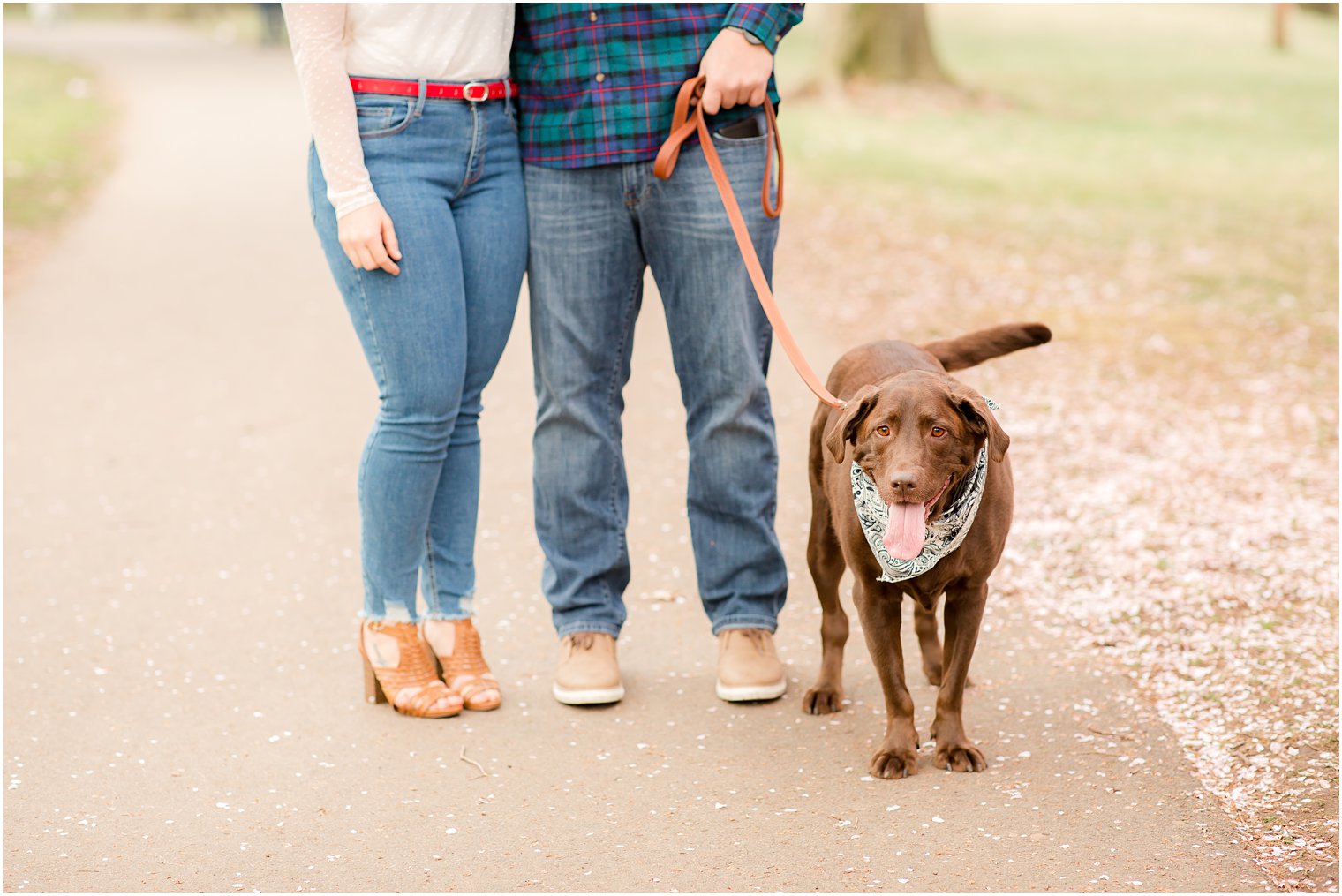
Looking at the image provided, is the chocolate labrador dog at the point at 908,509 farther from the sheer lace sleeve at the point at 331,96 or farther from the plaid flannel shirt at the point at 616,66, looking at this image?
the sheer lace sleeve at the point at 331,96

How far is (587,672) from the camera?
13.1 ft

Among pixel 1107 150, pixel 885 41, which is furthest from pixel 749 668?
pixel 885 41

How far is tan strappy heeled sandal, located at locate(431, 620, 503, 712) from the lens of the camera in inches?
157

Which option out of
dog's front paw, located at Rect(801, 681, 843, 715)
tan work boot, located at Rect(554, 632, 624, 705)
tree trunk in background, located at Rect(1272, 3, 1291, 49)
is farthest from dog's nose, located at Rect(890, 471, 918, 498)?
tree trunk in background, located at Rect(1272, 3, 1291, 49)

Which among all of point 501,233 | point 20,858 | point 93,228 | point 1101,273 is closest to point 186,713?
point 20,858

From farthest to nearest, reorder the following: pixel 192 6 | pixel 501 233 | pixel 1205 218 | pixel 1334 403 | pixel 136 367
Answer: pixel 192 6, pixel 1205 218, pixel 136 367, pixel 1334 403, pixel 501 233

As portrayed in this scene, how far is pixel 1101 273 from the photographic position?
9.75 meters

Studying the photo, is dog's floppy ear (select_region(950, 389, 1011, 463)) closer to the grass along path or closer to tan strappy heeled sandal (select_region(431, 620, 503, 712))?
tan strappy heeled sandal (select_region(431, 620, 503, 712))

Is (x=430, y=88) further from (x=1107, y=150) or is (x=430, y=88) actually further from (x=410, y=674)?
(x=1107, y=150)

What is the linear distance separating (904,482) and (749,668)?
1.06 metres

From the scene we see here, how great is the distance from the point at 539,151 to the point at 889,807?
1845mm

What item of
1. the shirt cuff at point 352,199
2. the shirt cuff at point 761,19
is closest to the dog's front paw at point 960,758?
the shirt cuff at point 761,19

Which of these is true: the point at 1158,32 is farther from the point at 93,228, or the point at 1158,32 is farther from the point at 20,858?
the point at 20,858

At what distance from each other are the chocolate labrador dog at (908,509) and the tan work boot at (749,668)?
11cm
